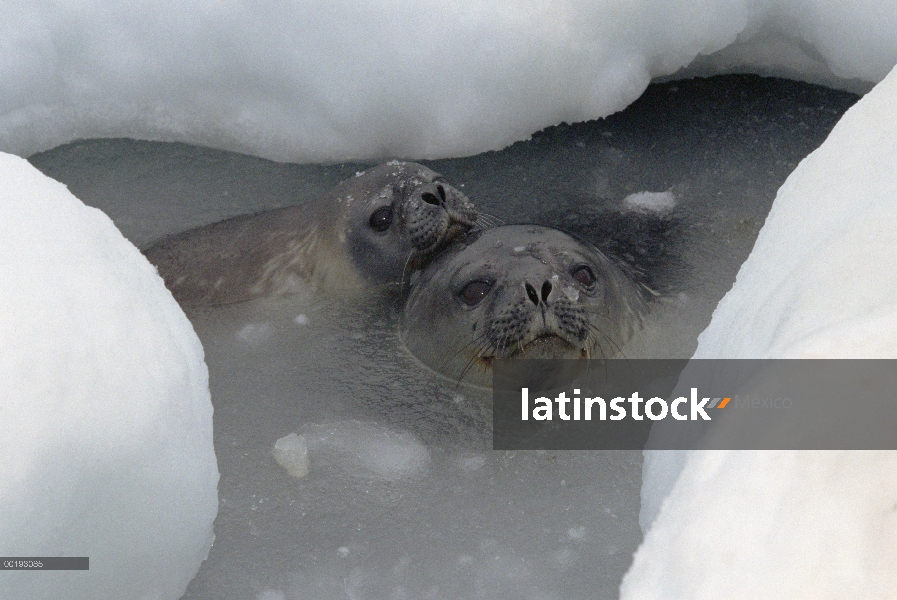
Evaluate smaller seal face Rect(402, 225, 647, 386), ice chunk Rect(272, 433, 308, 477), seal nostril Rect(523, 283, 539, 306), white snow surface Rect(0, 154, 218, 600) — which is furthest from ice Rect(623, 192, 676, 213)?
white snow surface Rect(0, 154, 218, 600)

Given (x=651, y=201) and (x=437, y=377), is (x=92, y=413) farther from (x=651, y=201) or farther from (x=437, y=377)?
(x=651, y=201)

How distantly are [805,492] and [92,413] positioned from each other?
1.30 m

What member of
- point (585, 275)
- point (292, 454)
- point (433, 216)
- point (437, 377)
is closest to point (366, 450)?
point (292, 454)

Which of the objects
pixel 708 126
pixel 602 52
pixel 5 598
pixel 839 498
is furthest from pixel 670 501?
pixel 708 126

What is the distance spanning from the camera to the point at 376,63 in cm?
431

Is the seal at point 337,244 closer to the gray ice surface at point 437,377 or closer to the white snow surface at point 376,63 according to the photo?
the gray ice surface at point 437,377

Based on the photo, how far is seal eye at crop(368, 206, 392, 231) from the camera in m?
3.98

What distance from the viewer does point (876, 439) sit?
1.30m

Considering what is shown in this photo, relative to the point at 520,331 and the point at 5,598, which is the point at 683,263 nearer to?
the point at 520,331

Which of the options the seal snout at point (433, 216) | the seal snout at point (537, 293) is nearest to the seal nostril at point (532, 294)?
the seal snout at point (537, 293)

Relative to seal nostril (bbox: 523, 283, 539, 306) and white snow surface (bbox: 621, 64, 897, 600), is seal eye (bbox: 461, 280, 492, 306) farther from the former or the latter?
white snow surface (bbox: 621, 64, 897, 600)

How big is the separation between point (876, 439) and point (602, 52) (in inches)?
125

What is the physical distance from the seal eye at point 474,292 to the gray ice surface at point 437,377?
289mm

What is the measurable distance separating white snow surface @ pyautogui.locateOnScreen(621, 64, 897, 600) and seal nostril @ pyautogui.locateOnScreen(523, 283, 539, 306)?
1.39 meters
